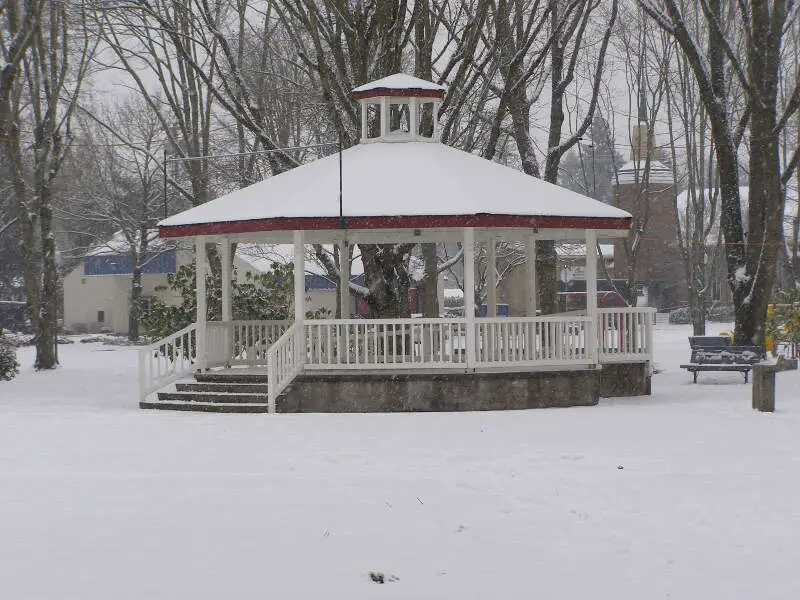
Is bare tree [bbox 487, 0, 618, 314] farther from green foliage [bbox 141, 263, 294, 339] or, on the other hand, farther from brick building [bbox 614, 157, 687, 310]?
brick building [bbox 614, 157, 687, 310]

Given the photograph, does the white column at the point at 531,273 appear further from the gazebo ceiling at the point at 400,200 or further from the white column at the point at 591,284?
the white column at the point at 591,284

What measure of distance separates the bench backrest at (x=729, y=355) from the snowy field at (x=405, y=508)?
5083 millimetres

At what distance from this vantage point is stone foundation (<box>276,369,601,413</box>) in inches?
695

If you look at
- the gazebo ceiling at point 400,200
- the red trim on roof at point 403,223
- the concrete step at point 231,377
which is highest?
the gazebo ceiling at point 400,200

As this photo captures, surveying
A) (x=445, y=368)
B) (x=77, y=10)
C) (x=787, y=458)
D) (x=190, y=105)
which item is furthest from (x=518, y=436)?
(x=190, y=105)

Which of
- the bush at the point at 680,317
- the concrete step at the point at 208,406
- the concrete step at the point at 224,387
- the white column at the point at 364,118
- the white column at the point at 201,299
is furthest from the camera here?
the bush at the point at 680,317

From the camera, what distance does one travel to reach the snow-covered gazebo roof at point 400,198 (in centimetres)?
1755

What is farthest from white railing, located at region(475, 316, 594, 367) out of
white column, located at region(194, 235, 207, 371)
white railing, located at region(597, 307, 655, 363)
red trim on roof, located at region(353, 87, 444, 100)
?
white column, located at region(194, 235, 207, 371)

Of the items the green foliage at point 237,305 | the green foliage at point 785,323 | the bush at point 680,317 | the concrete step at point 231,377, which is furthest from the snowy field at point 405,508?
the bush at point 680,317

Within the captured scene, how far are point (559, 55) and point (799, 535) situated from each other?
61.5 feet

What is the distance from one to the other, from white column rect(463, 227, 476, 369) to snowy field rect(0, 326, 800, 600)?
2.06 meters

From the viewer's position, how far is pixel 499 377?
17.7 metres

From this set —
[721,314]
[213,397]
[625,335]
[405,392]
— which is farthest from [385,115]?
[721,314]

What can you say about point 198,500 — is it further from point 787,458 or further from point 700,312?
point 700,312
